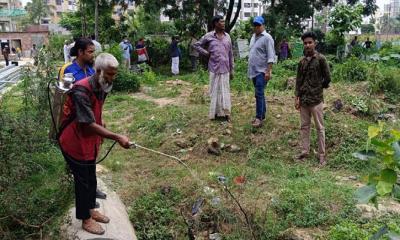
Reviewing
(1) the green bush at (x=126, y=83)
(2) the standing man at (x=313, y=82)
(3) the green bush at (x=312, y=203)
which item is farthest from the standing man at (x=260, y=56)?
(1) the green bush at (x=126, y=83)

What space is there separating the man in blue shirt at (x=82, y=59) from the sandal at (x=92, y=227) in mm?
1218

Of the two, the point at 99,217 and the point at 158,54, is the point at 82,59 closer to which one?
the point at 99,217

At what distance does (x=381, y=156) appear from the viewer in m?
1.53

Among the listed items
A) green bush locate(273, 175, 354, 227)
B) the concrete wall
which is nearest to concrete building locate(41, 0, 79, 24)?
the concrete wall

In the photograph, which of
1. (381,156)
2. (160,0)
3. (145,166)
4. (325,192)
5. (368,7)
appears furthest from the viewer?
(368,7)

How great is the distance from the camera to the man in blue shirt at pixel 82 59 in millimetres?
3665

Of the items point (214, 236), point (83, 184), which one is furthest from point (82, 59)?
point (214, 236)

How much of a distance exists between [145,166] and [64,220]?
221 cm

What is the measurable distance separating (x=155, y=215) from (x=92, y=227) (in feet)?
3.50

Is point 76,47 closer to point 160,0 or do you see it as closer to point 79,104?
point 79,104

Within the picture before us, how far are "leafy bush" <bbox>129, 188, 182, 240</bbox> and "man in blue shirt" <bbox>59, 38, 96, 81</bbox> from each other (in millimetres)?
1400

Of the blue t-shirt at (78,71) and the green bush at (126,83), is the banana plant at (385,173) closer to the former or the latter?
the blue t-shirt at (78,71)

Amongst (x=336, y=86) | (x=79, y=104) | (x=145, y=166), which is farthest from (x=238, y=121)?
(x=79, y=104)

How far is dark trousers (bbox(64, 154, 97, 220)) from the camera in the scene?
3.08 m
